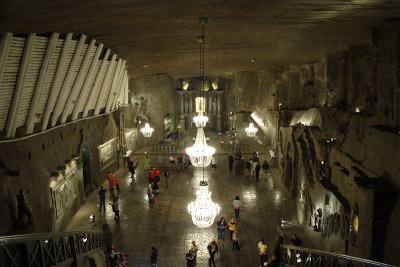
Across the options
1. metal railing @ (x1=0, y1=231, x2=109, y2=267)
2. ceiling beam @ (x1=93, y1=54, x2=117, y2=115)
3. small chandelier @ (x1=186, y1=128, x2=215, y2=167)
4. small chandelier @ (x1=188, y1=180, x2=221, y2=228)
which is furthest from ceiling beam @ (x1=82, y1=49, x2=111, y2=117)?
small chandelier @ (x1=188, y1=180, x2=221, y2=228)

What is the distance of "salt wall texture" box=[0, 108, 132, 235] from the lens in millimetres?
7191

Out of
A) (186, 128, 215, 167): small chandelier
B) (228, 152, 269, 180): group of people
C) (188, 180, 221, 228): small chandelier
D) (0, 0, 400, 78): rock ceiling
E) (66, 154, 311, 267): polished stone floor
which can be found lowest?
(66, 154, 311, 267): polished stone floor

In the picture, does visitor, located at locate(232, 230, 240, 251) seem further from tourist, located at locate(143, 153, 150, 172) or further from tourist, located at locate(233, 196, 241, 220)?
tourist, located at locate(143, 153, 150, 172)

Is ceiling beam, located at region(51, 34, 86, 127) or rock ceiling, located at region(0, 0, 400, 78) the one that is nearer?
rock ceiling, located at region(0, 0, 400, 78)

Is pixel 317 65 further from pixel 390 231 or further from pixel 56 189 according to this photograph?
pixel 56 189

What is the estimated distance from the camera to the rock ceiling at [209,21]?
5582mm

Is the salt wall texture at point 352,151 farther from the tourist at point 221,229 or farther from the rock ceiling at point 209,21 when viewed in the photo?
the tourist at point 221,229

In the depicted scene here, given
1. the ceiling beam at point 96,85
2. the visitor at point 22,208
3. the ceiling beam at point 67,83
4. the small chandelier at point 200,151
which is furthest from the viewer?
the ceiling beam at point 96,85

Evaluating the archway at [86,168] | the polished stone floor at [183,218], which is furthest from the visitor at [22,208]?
the archway at [86,168]

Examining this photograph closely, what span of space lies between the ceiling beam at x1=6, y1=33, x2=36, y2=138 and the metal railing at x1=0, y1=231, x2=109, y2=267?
258 cm

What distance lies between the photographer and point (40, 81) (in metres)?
7.16

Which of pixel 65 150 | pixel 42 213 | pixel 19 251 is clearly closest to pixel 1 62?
pixel 19 251

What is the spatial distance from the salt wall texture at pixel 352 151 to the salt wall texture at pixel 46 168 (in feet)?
24.8

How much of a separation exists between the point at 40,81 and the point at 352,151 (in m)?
8.54
